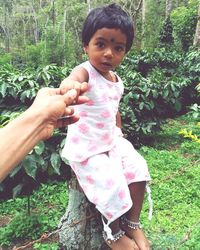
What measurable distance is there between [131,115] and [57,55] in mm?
17399

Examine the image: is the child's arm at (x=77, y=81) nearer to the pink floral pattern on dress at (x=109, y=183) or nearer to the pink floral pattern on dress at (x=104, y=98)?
the pink floral pattern on dress at (x=104, y=98)

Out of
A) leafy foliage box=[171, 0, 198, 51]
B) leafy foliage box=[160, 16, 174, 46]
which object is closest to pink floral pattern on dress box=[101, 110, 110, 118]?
leafy foliage box=[160, 16, 174, 46]

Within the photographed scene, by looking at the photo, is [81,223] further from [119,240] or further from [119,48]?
[119,48]

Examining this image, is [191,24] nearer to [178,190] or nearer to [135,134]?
[135,134]

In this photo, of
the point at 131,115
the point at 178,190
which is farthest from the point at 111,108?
the point at 131,115

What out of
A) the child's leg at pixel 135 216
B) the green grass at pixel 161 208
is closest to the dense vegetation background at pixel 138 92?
the green grass at pixel 161 208

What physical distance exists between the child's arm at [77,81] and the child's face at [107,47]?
100 millimetres

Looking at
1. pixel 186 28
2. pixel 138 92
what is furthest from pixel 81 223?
pixel 186 28

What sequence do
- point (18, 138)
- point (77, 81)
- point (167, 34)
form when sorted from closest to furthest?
point (18, 138) < point (77, 81) < point (167, 34)

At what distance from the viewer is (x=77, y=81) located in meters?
1.75

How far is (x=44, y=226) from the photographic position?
3.02 metres

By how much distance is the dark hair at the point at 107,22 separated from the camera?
1.82 metres

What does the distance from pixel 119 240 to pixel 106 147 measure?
479 mm

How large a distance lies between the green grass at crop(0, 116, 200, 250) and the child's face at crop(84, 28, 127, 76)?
3.83ft
